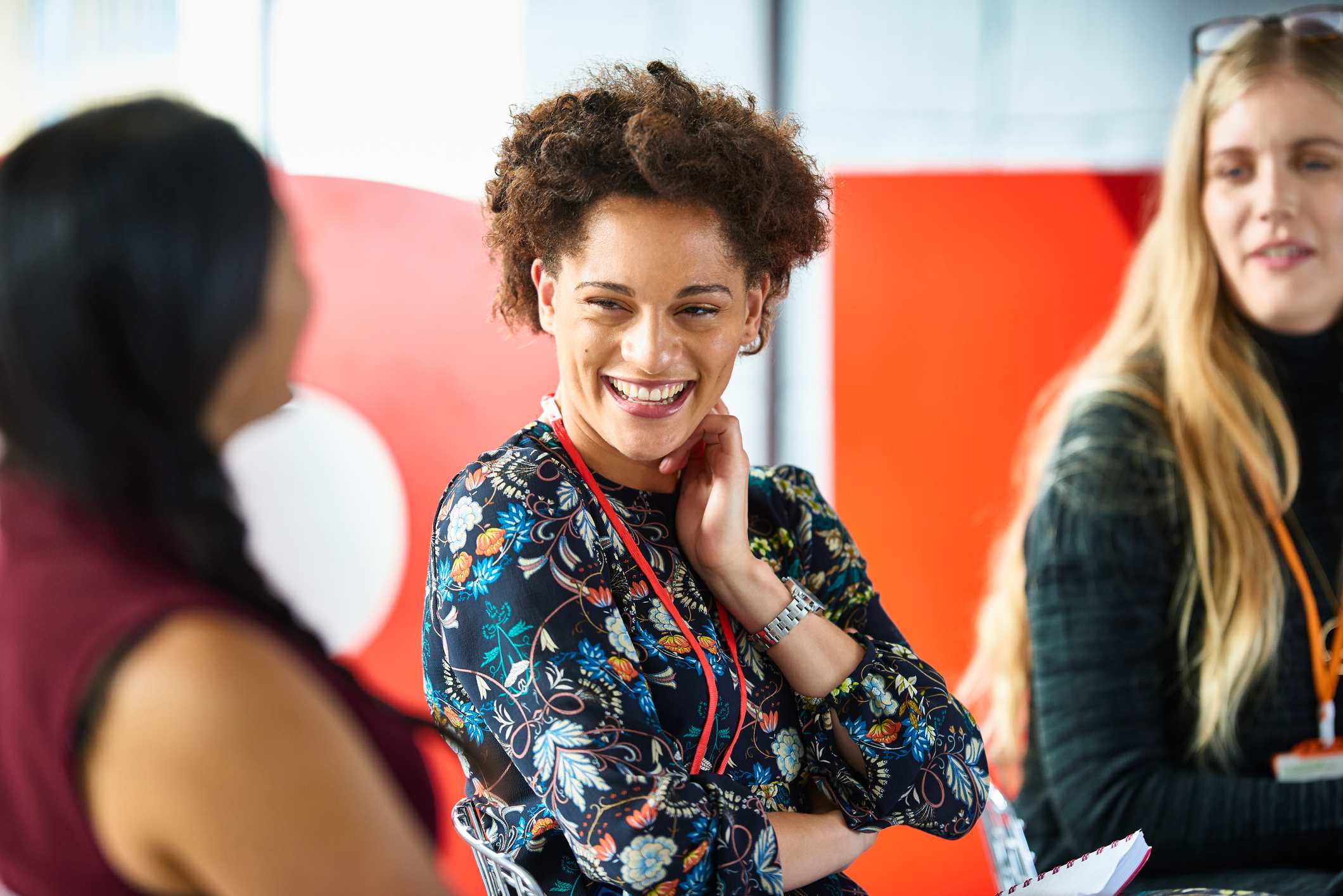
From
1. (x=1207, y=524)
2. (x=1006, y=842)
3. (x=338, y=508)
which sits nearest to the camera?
(x=1006, y=842)

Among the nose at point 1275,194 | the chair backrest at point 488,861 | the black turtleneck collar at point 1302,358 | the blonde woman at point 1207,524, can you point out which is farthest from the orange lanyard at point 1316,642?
the chair backrest at point 488,861

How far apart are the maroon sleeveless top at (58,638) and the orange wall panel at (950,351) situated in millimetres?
2623

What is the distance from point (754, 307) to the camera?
180 centimetres

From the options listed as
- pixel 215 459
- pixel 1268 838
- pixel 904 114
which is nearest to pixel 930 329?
pixel 904 114

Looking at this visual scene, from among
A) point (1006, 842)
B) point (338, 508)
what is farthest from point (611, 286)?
point (338, 508)

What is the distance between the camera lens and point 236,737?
2.60ft

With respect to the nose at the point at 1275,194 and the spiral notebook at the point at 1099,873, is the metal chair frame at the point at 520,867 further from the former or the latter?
the nose at the point at 1275,194

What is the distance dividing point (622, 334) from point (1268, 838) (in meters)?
1.53

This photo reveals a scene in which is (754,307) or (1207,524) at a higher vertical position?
(754,307)

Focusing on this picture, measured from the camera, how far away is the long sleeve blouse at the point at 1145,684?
2197 millimetres

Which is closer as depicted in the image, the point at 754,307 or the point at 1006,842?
the point at 754,307

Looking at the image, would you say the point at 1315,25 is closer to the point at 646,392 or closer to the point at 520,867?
the point at 646,392

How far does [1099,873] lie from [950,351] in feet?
6.82

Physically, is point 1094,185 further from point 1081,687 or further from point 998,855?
point 998,855
